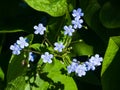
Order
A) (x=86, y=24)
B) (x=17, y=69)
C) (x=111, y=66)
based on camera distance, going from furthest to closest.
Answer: (x=86, y=24), (x=17, y=69), (x=111, y=66)

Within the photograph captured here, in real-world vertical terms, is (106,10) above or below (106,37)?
above

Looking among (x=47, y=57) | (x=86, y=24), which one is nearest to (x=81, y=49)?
(x=86, y=24)

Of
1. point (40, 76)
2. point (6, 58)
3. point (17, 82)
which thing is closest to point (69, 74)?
point (40, 76)

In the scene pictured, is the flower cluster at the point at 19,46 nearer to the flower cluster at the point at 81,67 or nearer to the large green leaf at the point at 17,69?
the large green leaf at the point at 17,69

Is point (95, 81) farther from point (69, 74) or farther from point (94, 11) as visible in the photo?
point (94, 11)

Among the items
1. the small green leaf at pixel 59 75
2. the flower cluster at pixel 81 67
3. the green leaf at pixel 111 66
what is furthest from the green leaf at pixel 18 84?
the green leaf at pixel 111 66

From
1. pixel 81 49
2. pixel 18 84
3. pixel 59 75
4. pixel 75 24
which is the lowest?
pixel 18 84

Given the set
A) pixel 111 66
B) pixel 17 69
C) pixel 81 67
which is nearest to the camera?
pixel 81 67

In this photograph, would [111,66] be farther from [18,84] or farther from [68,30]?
[18,84]
